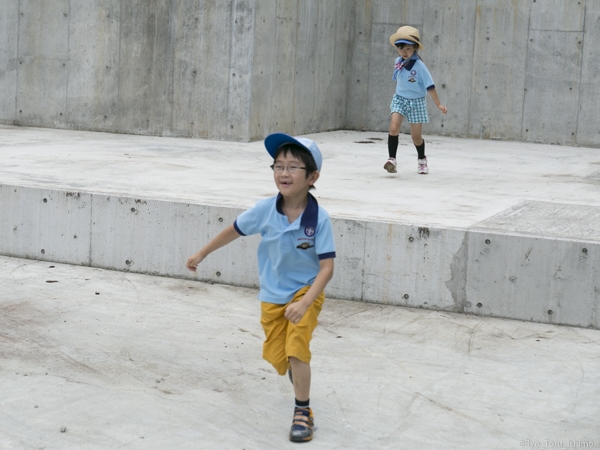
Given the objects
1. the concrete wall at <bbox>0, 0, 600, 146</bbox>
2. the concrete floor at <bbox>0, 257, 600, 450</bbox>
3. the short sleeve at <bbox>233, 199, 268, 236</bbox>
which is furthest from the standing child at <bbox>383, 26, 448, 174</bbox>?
the short sleeve at <bbox>233, 199, 268, 236</bbox>

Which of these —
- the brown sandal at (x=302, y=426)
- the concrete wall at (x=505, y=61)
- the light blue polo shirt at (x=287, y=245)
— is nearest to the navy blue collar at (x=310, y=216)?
the light blue polo shirt at (x=287, y=245)

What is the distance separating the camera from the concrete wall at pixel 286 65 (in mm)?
12727

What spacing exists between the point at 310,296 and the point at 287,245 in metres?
0.31

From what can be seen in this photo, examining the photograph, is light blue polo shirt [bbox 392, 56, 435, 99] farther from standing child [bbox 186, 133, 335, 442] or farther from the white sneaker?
standing child [bbox 186, 133, 335, 442]

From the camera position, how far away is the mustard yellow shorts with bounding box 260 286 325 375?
433 cm

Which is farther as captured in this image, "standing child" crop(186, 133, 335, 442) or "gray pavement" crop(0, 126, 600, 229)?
"gray pavement" crop(0, 126, 600, 229)

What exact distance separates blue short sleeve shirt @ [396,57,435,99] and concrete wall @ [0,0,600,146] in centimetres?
293

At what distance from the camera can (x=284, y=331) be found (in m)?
4.46

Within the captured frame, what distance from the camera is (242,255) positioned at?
7.19 meters

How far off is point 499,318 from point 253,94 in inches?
267

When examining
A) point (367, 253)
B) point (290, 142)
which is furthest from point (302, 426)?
point (367, 253)

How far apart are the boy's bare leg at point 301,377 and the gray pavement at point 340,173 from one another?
2684 mm

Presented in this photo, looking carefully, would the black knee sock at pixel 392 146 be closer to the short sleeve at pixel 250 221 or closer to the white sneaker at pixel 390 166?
the white sneaker at pixel 390 166

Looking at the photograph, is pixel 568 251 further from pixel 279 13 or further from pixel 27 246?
pixel 279 13
